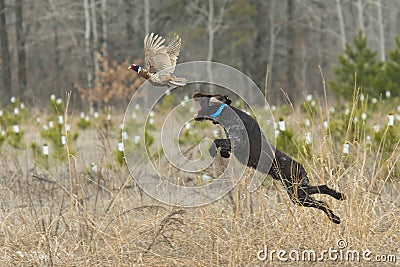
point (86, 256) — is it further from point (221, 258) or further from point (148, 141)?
point (148, 141)

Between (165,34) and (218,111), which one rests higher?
(165,34)

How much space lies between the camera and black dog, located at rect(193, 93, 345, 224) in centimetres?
217

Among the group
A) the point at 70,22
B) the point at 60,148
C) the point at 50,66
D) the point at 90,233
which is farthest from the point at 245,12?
the point at 90,233

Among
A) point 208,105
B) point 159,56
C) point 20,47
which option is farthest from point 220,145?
point 20,47

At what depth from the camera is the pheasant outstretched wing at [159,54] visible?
2.42m

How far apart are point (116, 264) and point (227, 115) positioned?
983 mm

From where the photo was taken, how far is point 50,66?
18781 mm

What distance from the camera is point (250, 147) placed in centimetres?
236

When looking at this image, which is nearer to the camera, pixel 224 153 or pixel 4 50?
pixel 224 153

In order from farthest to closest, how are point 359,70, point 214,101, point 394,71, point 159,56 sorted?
point 359,70 < point 394,71 < point 159,56 < point 214,101

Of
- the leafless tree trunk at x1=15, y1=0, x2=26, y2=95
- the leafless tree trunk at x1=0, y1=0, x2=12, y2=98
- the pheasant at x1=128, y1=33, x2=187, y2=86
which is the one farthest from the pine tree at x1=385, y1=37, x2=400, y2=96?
the leafless tree trunk at x1=0, y1=0, x2=12, y2=98

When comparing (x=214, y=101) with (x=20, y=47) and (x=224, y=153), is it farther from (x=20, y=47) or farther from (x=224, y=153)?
(x=20, y=47)

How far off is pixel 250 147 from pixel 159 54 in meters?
0.53

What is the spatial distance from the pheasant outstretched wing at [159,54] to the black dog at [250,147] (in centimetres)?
32
